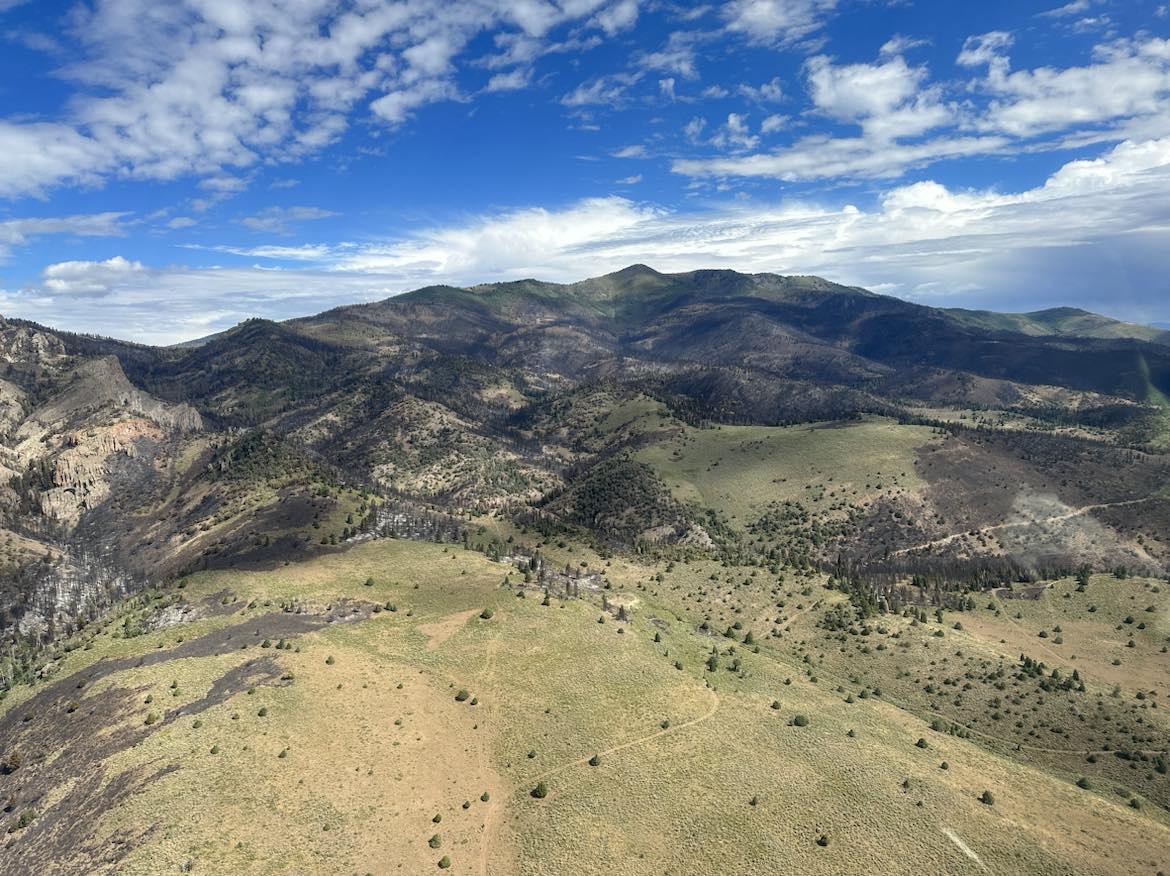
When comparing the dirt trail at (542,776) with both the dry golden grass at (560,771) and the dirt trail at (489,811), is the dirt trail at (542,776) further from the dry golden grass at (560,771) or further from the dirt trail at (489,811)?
the dry golden grass at (560,771)

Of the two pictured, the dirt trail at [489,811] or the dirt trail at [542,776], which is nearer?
the dirt trail at [489,811]

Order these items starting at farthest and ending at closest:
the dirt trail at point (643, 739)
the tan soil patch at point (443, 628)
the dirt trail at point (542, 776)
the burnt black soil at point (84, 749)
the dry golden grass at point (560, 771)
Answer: the tan soil patch at point (443, 628) < the dirt trail at point (643, 739) < the dirt trail at point (542, 776) < the burnt black soil at point (84, 749) < the dry golden grass at point (560, 771)

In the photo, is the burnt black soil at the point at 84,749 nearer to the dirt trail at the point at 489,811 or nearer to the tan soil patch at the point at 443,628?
the tan soil patch at the point at 443,628

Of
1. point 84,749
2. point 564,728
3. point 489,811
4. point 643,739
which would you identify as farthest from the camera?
point 564,728

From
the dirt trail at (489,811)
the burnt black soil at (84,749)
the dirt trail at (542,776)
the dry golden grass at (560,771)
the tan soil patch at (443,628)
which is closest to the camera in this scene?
the dry golden grass at (560,771)

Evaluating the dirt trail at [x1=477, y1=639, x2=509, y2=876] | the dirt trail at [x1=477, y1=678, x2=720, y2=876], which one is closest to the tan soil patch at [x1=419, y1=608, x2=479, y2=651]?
Answer: the dirt trail at [x1=477, y1=639, x2=509, y2=876]

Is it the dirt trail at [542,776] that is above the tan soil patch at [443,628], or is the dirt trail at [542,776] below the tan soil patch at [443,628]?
below

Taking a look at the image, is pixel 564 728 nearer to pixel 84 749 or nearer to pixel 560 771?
pixel 560 771

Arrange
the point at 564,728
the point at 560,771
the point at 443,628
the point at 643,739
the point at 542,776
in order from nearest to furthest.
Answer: the point at 542,776 < the point at 560,771 < the point at 643,739 < the point at 564,728 < the point at 443,628

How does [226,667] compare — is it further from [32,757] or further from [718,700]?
[718,700]

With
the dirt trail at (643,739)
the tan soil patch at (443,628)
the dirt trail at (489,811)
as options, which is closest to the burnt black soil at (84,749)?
the tan soil patch at (443,628)

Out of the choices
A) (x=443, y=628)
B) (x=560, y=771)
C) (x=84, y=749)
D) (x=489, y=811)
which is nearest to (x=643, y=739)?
(x=560, y=771)

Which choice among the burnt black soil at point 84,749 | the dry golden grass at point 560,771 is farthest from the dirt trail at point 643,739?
the burnt black soil at point 84,749
